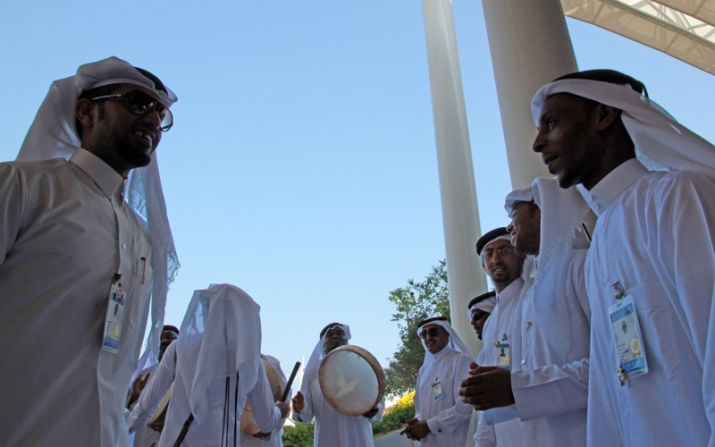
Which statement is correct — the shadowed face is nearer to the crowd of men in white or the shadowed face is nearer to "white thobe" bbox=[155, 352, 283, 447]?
the crowd of men in white

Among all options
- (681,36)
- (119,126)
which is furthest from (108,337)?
(681,36)

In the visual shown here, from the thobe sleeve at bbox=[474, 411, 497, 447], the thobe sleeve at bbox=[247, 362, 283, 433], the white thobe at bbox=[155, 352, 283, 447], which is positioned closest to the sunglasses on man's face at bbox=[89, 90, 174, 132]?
the white thobe at bbox=[155, 352, 283, 447]

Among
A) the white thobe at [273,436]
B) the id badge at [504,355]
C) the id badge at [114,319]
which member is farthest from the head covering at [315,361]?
the id badge at [114,319]

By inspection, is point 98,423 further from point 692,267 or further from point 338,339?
point 338,339

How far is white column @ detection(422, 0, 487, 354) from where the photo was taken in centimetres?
808

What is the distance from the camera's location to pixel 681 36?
645 inches

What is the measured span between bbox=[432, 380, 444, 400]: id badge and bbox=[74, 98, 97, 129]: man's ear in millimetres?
Result: 4838

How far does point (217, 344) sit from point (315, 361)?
118 inches

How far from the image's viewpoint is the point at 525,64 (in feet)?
14.3

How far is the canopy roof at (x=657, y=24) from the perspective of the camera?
51.5 ft

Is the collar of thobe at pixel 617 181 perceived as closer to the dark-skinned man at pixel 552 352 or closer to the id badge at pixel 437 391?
the dark-skinned man at pixel 552 352

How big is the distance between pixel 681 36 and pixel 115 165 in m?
18.8

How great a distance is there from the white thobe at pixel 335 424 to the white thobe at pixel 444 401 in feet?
1.85

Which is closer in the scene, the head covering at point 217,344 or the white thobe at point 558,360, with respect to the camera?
the white thobe at point 558,360
